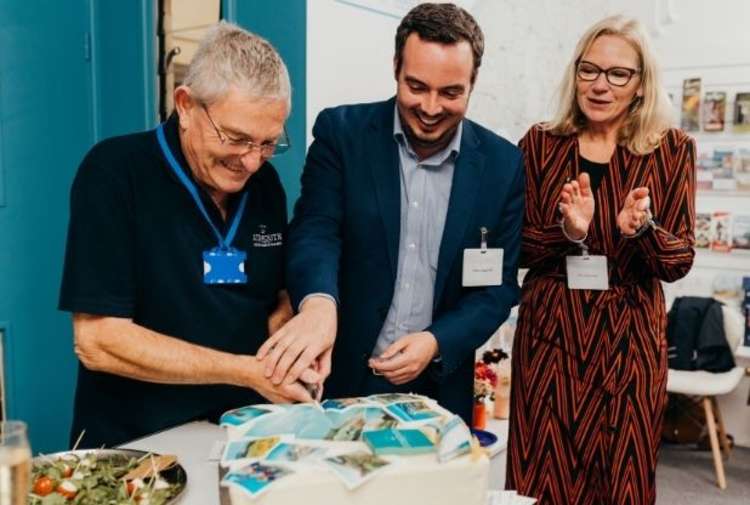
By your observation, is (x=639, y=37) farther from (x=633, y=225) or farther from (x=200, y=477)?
(x=200, y=477)

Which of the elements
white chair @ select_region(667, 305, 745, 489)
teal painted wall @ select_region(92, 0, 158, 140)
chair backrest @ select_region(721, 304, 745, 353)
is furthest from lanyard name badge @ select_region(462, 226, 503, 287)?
chair backrest @ select_region(721, 304, 745, 353)

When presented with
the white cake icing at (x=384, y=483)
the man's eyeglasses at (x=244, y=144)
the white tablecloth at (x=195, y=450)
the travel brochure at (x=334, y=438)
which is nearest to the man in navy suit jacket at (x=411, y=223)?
the man's eyeglasses at (x=244, y=144)

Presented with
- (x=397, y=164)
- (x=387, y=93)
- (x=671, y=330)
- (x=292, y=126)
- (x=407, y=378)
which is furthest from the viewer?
(x=671, y=330)

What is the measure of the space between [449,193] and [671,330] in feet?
9.86

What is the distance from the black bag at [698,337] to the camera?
413cm

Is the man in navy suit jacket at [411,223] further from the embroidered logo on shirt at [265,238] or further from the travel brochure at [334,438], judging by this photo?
the travel brochure at [334,438]

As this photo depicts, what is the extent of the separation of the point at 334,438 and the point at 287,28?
64.3 inches

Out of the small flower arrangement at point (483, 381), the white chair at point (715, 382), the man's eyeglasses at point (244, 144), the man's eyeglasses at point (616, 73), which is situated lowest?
the white chair at point (715, 382)

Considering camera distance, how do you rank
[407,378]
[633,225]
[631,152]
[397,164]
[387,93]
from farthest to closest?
1. [387,93]
2. [631,152]
3. [633,225]
4. [397,164]
5. [407,378]

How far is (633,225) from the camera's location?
1.89m

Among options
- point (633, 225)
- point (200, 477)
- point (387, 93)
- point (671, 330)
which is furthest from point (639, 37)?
point (671, 330)

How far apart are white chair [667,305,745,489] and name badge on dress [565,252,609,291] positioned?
240 cm

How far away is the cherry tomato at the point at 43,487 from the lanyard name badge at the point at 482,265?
97 cm

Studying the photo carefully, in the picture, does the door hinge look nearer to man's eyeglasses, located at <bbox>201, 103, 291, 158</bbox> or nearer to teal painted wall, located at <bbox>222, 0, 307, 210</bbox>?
teal painted wall, located at <bbox>222, 0, 307, 210</bbox>
